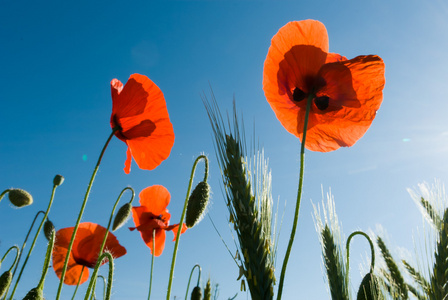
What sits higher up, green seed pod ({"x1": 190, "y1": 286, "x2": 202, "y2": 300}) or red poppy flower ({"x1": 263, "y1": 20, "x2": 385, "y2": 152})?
red poppy flower ({"x1": 263, "y1": 20, "x2": 385, "y2": 152})

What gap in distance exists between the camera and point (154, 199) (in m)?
2.60

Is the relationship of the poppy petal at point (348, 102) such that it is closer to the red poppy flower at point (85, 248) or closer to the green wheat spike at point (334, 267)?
the green wheat spike at point (334, 267)

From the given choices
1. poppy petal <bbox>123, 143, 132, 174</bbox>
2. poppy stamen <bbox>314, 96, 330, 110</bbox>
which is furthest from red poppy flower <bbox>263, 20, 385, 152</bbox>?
poppy petal <bbox>123, 143, 132, 174</bbox>

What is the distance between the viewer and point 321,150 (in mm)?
1695

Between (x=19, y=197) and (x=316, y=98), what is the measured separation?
1417 millimetres

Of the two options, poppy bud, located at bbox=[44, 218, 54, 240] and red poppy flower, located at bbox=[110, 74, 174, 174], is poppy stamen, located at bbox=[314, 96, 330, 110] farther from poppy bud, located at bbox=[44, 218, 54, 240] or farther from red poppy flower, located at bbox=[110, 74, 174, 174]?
poppy bud, located at bbox=[44, 218, 54, 240]

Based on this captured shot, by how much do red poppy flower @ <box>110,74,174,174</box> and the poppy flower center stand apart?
1.86 feet

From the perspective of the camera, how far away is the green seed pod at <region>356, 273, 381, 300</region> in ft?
4.91

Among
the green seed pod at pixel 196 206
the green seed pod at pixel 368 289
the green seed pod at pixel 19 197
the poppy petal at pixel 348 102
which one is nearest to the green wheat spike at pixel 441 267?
the green seed pod at pixel 368 289

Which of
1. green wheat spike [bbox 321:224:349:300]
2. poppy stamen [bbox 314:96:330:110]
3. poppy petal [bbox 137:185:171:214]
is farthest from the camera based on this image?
poppy petal [bbox 137:185:171:214]

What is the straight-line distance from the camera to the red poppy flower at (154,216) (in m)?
2.45

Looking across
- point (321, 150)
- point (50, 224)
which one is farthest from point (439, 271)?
point (50, 224)

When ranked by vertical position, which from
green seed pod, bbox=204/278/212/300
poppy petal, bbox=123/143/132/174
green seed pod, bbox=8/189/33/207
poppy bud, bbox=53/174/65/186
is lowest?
green seed pod, bbox=204/278/212/300

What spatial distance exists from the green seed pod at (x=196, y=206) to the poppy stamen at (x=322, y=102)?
57 cm
